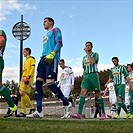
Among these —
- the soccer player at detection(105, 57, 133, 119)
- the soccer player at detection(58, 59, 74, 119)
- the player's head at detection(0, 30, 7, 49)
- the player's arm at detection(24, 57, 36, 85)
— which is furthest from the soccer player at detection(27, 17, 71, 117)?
the soccer player at detection(58, 59, 74, 119)

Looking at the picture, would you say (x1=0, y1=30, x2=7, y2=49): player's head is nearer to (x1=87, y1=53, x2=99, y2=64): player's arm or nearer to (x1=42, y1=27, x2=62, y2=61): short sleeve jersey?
(x1=42, y1=27, x2=62, y2=61): short sleeve jersey

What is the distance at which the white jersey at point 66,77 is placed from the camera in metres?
11.5

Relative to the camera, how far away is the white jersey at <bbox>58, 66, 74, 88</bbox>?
1153 centimetres

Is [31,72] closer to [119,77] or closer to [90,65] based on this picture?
[90,65]

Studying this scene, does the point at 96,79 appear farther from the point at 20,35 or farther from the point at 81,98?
the point at 20,35

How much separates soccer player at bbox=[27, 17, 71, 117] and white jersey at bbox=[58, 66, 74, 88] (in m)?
3.65

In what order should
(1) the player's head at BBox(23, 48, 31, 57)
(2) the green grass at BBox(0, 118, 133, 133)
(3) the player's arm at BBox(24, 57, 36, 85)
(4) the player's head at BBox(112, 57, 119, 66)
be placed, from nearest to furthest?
(2) the green grass at BBox(0, 118, 133, 133) < (3) the player's arm at BBox(24, 57, 36, 85) < (1) the player's head at BBox(23, 48, 31, 57) < (4) the player's head at BBox(112, 57, 119, 66)

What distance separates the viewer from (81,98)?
8.75 metres

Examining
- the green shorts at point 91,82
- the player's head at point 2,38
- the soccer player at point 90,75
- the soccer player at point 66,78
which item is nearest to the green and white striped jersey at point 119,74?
the soccer player at point 66,78

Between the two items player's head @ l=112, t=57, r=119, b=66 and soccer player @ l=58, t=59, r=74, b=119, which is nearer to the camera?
player's head @ l=112, t=57, r=119, b=66

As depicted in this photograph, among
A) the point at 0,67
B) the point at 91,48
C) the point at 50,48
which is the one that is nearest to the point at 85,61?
the point at 91,48

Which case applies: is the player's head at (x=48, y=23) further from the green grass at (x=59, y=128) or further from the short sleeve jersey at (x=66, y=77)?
the short sleeve jersey at (x=66, y=77)

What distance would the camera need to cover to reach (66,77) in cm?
1153

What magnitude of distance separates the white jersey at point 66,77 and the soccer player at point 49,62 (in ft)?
12.0
